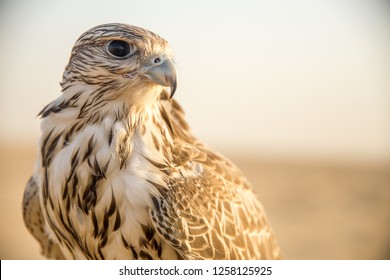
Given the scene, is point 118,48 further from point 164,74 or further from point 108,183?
point 108,183

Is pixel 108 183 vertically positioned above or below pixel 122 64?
below

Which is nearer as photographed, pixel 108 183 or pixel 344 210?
pixel 108 183

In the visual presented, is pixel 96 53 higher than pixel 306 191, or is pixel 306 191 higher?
pixel 96 53

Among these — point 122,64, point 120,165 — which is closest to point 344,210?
point 120,165

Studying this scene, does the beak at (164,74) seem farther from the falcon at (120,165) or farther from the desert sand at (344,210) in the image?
the desert sand at (344,210)

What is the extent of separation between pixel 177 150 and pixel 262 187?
4.85m

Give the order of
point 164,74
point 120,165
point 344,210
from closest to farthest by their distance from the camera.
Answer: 1. point 164,74
2. point 120,165
3. point 344,210

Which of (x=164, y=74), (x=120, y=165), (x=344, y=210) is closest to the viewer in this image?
(x=164, y=74)

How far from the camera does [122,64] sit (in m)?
1.60

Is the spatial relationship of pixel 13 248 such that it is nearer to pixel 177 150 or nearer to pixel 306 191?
pixel 177 150

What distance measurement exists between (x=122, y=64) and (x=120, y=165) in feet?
1.02
